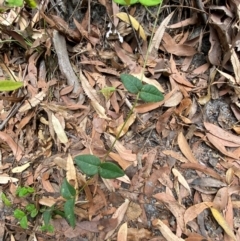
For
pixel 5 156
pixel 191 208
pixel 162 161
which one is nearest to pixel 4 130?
pixel 5 156

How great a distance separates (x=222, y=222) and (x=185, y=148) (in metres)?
0.28

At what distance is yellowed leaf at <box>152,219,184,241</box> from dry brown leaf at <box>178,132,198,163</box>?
0.81 feet

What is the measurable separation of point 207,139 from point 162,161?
7.4 inches

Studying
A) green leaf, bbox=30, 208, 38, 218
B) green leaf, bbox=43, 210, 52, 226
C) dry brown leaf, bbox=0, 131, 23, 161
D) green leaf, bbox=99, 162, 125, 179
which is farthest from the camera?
dry brown leaf, bbox=0, 131, 23, 161

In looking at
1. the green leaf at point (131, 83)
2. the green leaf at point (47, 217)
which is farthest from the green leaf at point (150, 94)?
the green leaf at point (47, 217)

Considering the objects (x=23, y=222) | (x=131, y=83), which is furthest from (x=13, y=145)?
(x=131, y=83)

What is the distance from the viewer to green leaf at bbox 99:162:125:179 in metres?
1.01

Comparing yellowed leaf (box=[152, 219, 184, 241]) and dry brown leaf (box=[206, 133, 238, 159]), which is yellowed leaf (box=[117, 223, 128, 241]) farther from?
dry brown leaf (box=[206, 133, 238, 159])

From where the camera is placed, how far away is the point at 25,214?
122 centimetres

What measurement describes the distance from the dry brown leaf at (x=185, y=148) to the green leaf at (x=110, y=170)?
1.15 ft

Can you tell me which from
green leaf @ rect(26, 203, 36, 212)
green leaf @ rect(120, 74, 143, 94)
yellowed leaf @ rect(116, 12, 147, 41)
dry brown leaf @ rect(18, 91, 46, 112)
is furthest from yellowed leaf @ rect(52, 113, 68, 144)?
yellowed leaf @ rect(116, 12, 147, 41)

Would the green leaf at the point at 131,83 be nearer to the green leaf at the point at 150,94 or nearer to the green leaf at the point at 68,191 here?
the green leaf at the point at 150,94

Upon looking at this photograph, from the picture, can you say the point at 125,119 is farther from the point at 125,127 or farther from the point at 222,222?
the point at 222,222

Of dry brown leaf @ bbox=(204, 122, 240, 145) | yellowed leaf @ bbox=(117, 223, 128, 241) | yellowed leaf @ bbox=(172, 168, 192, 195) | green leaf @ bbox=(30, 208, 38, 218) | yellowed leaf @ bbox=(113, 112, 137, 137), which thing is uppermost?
yellowed leaf @ bbox=(113, 112, 137, 137)
